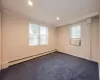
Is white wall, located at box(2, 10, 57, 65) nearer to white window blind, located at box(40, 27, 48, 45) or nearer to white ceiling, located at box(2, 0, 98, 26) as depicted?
white ceiling, located at box(2, 0, 98, 26)

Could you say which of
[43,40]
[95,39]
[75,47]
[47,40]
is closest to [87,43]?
[95,39]

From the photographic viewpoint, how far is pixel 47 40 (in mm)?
4855

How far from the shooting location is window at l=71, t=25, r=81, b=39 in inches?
159

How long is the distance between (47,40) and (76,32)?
6.64ft

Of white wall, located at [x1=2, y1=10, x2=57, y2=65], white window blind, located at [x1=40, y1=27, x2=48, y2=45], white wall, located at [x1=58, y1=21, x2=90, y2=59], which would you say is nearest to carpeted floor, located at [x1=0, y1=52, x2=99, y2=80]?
white wall, located at [x1=2, y1=10, x2=57, y2=65]

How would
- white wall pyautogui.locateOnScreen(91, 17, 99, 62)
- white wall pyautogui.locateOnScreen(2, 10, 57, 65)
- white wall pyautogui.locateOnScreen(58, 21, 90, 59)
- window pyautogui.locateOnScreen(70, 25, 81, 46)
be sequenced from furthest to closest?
window pyautogui.locateOnScreen(70, 25, 81, 46), white wall pyautogui.locateOnScreen(58, 21, 90, 59), white wall pyautogui.locateOnScreen(91, 17, 99, 62), white wall pyautogui.locateOnScreen(2, 10, 57, 65)

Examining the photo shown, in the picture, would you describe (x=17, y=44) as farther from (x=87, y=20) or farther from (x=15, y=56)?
(x=87, y=20)

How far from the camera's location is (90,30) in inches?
135

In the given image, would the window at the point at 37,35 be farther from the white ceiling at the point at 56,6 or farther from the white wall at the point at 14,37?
the white ceiling at the point at 56,6

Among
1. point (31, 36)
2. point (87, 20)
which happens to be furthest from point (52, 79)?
point (87, 20)

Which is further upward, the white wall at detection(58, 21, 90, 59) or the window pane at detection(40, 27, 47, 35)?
the window pane at detection(40, 27, 47, 35)

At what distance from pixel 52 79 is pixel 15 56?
199cm

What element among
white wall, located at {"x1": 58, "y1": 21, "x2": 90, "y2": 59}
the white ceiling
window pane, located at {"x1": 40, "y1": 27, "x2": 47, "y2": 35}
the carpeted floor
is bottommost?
the carpeted floor

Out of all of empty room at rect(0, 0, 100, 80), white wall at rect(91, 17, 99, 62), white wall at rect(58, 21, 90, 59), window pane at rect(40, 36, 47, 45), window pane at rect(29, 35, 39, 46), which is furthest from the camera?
window pane at rect(40, 36, 47, 45)
